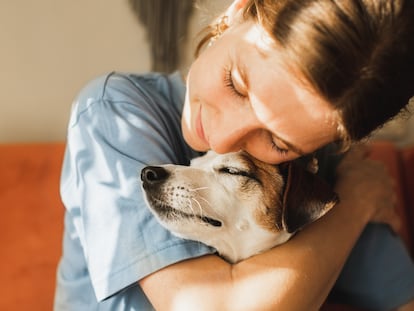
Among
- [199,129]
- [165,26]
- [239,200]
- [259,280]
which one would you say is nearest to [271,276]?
[259,280]

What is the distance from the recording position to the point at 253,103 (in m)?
0.69

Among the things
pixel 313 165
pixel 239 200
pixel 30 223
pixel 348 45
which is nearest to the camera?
pixel 348 45

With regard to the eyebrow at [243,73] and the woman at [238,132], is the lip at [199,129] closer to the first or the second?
the woman at [238,132]

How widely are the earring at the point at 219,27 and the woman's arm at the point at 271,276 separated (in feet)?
1.10

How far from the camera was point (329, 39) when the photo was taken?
2.05 ft

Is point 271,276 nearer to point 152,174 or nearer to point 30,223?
point 152,174

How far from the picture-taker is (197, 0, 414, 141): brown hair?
0.62 metres

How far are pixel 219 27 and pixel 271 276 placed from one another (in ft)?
1.27

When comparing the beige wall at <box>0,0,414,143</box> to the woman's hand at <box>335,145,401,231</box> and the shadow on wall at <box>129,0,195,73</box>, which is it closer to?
the shadow on wall at <box>129,0,195,73</box>

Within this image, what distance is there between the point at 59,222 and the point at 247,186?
0.68 m

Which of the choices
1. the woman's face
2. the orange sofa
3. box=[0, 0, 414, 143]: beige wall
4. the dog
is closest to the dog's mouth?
the dog

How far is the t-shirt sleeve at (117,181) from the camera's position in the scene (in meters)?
0.77

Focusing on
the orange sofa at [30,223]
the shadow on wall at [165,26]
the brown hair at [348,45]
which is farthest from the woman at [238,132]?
the shadow on wall at [165,26]

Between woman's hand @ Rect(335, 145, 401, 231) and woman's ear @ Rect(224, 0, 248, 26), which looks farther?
→ woman's hand @ Rect(335, 145, 401, 231)
